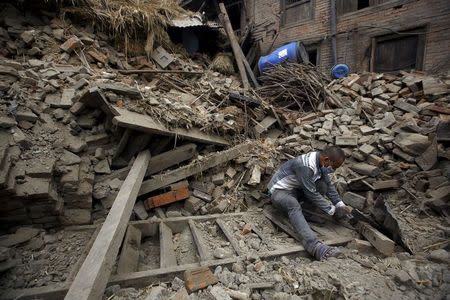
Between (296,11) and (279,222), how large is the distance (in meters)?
8.84

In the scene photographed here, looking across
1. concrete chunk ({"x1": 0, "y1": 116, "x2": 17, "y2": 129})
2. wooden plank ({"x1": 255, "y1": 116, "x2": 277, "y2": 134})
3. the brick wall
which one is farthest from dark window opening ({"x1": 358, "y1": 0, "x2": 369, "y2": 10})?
concrete chunk ({"x1": 0, "y1": 116, "x2": 17, "y2": 129})

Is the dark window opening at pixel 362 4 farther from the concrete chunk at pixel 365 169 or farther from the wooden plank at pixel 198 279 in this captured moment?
the wooden plank at pixel 198 279

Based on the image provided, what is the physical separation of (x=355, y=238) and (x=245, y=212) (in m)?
1.59

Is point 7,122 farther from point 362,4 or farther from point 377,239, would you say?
point 362,4

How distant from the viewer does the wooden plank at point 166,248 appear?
9.49ft

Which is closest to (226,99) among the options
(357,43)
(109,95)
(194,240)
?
(109,95)

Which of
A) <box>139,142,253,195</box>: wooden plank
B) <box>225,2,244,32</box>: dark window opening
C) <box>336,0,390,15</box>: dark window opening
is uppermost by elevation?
<box>225,2,244,32</box>: dark window opening

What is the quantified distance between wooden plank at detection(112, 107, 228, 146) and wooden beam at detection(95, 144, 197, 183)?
0.67ft

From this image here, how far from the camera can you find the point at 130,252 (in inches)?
117

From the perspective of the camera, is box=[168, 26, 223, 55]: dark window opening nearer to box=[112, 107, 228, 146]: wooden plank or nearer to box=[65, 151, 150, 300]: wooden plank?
box=[112, 107, 228, 146]: wooden plank

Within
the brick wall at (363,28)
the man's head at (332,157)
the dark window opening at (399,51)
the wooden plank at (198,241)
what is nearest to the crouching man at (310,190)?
the man's head at (332,157)

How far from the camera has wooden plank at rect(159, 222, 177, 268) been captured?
289 cm

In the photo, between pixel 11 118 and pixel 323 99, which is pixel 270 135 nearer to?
pixel 323 99

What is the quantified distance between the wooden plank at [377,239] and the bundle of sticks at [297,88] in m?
3.48
